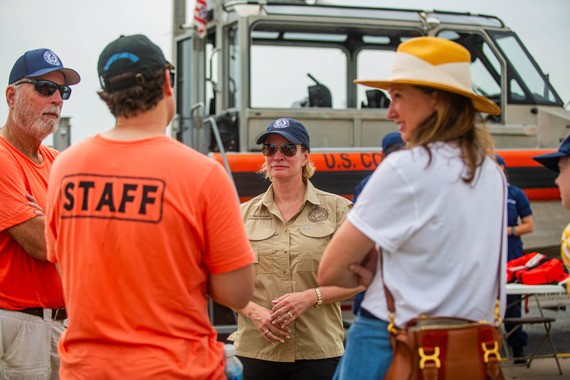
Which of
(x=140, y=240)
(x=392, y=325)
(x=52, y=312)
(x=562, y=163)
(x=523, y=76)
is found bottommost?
(x=52, y=312)

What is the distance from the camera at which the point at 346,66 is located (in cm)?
870

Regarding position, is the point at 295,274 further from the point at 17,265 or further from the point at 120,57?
the point at 120,57

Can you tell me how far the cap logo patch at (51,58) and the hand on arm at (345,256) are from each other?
188 centimetres

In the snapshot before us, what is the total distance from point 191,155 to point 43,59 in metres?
1.60

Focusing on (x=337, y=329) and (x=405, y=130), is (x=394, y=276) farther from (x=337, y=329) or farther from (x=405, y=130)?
(x=337, y=329)

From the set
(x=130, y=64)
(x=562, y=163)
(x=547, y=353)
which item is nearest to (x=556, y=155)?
(x=562, y=163)

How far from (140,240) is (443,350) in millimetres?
889

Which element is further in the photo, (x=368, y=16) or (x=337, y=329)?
(x=368, y=16)

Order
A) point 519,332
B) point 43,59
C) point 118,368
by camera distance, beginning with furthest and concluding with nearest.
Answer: point 519,332, point 43,59, point 118,368

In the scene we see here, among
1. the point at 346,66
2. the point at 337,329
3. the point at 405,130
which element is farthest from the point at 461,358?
the point at 346,66

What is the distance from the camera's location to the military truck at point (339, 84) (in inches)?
324

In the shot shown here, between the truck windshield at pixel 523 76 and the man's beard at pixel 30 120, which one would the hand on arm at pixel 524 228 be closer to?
the truck windshield at pixel 523 76

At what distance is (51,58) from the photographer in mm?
3623

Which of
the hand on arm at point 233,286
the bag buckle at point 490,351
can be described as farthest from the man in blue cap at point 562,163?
the hand on arm at point 233,286
